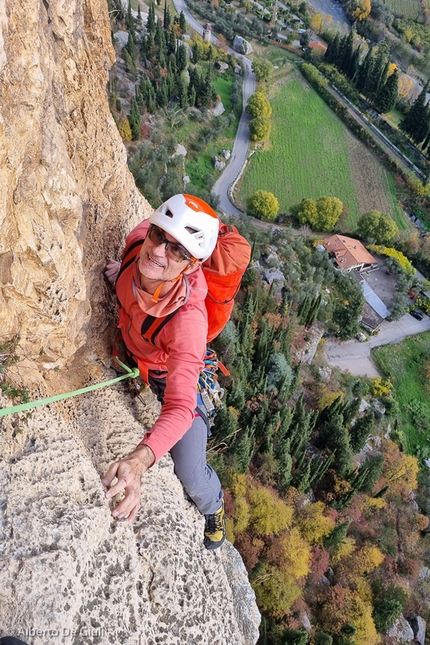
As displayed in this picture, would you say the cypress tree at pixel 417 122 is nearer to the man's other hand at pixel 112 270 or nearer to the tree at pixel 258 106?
the tree at pixel 258 106

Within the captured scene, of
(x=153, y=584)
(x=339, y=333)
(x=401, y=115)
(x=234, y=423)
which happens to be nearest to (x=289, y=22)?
(x=401, y=115)

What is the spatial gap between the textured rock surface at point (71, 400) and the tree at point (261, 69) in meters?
67.5

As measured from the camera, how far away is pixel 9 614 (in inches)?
175

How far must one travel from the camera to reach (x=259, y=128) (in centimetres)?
5662

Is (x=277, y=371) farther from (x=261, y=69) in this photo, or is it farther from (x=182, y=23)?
(x=182, y=23)

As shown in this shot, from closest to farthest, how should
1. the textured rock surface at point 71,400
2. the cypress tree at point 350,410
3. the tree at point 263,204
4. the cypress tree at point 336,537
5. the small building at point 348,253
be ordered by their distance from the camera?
the textured rock surface at point 71,400, the cypress tree at point 336,537, the cypress tree at point 350,410, the small building at point 348,253, the tree at point 263,204

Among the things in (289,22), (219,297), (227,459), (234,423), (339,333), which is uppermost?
(219,297)

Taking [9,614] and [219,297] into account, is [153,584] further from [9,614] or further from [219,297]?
[219,297]

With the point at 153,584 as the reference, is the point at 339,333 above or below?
below

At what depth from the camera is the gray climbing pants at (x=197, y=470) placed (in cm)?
643

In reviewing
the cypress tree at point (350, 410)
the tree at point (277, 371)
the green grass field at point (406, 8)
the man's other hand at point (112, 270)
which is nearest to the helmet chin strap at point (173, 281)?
the man's other hand at point (112, 270)

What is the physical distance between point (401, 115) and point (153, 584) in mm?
81385

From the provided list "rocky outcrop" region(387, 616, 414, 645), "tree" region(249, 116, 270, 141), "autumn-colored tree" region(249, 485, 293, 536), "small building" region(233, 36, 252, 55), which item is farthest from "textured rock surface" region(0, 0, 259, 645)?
"small building" region(233, 36, 252, 55)

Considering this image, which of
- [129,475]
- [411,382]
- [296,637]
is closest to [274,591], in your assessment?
[296,637]
